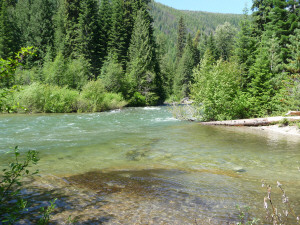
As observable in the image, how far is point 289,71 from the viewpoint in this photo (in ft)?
69.0

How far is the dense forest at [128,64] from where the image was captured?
18.8 metres

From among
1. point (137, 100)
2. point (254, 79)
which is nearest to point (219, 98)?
point (254, 79)

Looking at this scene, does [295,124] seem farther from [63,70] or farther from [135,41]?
[135,41]

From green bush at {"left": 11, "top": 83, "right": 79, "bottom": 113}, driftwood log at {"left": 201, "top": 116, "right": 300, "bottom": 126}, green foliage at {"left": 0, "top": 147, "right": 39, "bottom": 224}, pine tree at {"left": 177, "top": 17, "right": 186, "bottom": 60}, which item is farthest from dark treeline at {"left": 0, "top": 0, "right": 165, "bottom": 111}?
green foliage at {"left": 0, "top": 147, "right": 39, "bottom": 224}

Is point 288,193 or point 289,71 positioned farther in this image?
point 289,71

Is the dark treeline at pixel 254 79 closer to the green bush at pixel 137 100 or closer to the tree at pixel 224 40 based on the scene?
the green bush at pixel 137 100

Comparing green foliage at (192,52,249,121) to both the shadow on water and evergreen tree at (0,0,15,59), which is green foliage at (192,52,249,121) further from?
evergreen tree at (0,0,15,59)

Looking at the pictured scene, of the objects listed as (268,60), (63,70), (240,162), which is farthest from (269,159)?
(63,70)

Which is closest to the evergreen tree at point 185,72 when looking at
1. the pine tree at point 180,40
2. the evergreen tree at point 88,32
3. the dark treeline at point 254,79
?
the pine tree at point 180,40

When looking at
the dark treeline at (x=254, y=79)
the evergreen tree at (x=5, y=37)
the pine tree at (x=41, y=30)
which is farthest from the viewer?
the pine tree at (x=41, y=30)

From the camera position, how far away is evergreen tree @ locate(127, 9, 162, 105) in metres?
42.8

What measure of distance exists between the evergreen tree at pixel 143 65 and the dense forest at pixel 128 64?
0.61 ft

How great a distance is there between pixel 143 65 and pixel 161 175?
39.1m

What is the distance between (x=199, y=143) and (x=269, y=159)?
3.34 m
